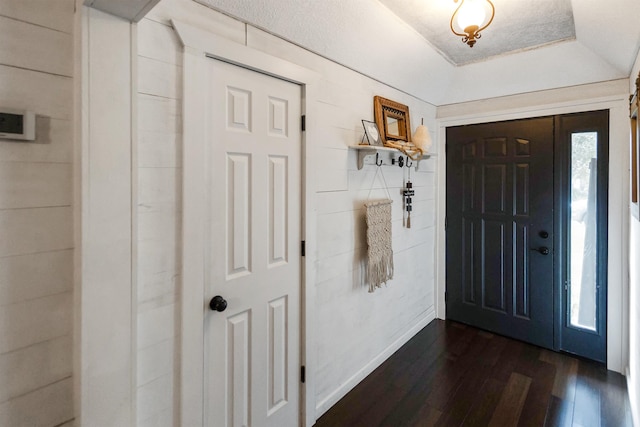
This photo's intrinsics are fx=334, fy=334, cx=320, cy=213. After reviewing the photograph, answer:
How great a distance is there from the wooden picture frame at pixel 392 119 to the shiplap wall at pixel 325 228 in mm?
77

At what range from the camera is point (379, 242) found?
2396 millimetres

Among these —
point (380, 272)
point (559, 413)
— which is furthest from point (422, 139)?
point (559, 413)

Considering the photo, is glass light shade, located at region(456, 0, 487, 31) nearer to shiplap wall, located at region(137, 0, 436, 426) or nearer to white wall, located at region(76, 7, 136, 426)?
shiplap wall, located at region(137, 0, 436, 426)

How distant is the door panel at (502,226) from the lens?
2828 mm

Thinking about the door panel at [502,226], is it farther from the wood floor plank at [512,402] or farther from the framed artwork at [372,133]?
the framed artwork at [372,133]

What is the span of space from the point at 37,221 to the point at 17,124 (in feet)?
0.99

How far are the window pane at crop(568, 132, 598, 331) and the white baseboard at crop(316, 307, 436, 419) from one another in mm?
1196

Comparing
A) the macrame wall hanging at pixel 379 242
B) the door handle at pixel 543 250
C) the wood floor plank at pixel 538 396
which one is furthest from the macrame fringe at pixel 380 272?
the door handle at pixel 543 250

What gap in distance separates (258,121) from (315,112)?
0.41 meters

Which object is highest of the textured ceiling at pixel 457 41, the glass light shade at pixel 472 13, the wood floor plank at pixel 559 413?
the textured ceiling at pixel 457 41

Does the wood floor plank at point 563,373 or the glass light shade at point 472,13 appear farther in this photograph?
the wood floor plank at point 563,373

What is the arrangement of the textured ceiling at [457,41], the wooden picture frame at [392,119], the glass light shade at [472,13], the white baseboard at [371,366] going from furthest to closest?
the wooden picture frame at [392,119], the white baseboard at [371,366], the textured ceiling at [457,41], the glass light shade at [472,13]

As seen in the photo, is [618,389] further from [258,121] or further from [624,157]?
[258,121]

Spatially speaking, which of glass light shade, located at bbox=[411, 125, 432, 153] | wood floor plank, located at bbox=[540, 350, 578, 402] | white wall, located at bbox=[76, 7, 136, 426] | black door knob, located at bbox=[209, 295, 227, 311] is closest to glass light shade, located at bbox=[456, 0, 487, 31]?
glass light shade, located at bbox=[411, 125, 432, 153]
